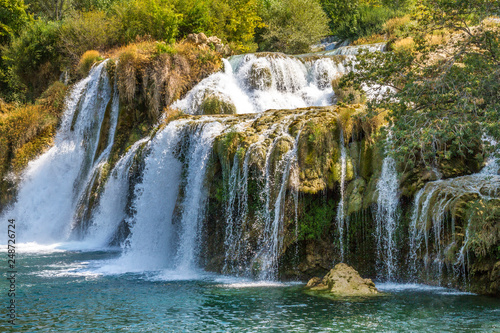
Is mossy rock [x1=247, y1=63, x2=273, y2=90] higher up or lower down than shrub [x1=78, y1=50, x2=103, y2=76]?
lower down

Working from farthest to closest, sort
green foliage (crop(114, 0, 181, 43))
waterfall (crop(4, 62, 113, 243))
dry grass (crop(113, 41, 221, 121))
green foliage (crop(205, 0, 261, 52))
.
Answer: green foliage (crop(205, 0, 261, 52)) → green foliage (crop(114, 0, 181, 43)) → dry grass (crop(113, 41, 221, 121)) → waterfall (crop(4, 62, 113, 243))

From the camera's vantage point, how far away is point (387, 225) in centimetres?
1098

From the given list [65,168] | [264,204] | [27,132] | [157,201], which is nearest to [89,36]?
[27,132]

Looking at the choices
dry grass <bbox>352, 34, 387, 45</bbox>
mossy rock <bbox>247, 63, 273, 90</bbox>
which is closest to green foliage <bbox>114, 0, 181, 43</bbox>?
mossy rock <bbox>247, 63, 273, 90</bbox>

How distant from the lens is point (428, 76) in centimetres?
1146

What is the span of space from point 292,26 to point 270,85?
11.9m

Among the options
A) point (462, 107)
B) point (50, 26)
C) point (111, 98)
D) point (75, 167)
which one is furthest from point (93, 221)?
point (50, 26)

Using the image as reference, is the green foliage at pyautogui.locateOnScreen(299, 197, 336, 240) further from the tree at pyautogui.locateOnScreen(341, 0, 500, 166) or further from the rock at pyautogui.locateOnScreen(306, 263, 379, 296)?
the tree at pyautogui.locateOnScreen(341, 0, 500, 166)

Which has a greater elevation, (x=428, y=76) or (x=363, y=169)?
(x=428, y=76)

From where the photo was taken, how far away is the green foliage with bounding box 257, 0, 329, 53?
98.6 feet

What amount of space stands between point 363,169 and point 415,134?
1599 millimetres

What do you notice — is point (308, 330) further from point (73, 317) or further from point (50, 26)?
point (50, 26)

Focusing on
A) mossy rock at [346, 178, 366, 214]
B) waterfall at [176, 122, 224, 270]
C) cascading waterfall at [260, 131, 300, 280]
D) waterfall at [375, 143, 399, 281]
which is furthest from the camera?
waterfall at [176, 122, 224, 270]

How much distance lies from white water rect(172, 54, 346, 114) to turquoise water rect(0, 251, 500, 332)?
30.0ft
